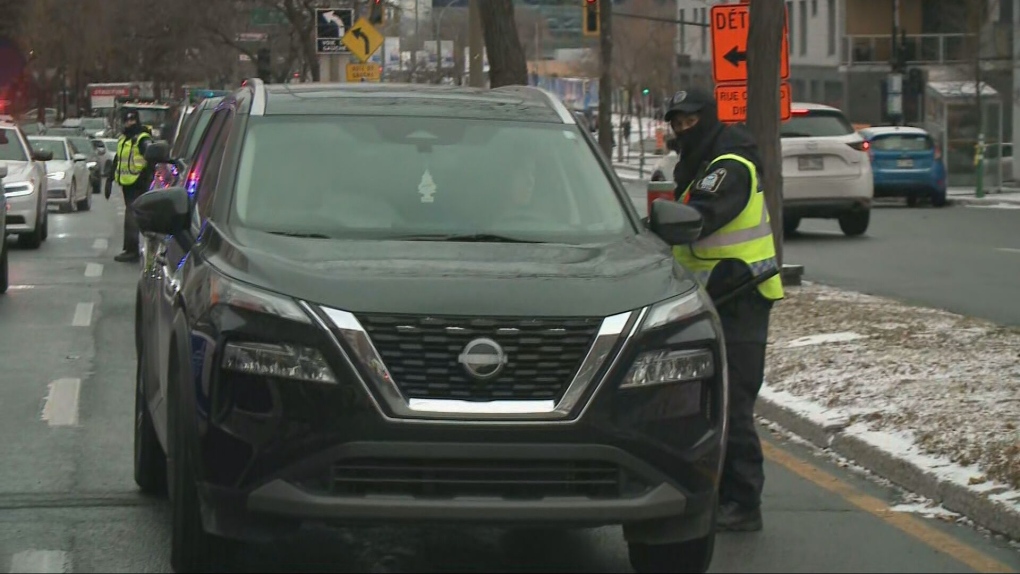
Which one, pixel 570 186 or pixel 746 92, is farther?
pixel 746 92

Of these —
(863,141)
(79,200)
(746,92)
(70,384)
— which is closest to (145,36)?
(79,200)

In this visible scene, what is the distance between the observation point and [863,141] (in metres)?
25.1

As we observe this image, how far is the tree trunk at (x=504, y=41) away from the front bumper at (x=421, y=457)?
17.0 m

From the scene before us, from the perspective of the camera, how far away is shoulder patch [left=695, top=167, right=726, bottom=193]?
7328 mm

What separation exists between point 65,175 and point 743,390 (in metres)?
26.5

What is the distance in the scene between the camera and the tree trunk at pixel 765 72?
15336 millimetres

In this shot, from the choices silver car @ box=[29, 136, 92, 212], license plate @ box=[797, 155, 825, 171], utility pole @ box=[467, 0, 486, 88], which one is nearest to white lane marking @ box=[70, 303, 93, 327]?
license plate @ box=[797, 155, 825, 171]

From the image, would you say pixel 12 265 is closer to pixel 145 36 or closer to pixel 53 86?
pixel 145 36

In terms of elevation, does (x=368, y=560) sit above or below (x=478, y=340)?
below

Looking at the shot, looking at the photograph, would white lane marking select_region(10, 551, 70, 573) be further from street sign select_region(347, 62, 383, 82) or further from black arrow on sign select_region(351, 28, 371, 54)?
street sign select_region(347, 62, 383, 82)

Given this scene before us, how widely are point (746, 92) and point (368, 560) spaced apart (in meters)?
10.1

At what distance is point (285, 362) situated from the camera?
17.9 ft

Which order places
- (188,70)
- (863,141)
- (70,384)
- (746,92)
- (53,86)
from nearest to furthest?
(70,384)
(746,92)
(863,141)
(188,70)
(53,86)

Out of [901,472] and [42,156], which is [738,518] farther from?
[42,156]
